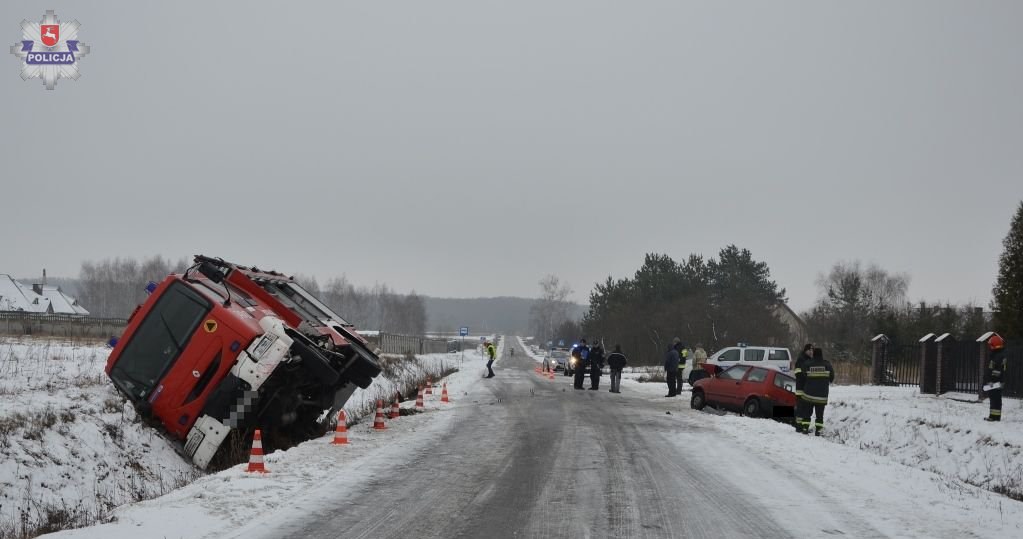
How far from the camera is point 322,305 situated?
15.2 m

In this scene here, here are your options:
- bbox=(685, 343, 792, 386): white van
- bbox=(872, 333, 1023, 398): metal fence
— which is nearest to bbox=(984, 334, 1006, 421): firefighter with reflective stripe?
bbox=(872, 333, 1023, 398): metal fence

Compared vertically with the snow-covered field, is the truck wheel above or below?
above

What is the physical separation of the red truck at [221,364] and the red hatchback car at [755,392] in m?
10.1

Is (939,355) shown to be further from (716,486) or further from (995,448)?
(716,486)

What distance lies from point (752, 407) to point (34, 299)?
84.9 metres

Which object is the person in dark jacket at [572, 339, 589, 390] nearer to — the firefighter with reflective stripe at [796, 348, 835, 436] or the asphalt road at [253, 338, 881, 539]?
the firefighter with reflective stripe at [796, 348, 835, 436]

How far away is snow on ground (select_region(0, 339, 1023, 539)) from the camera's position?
7.74m

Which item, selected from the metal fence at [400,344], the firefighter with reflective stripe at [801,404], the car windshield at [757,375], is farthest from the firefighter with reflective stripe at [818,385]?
the metal fence at [400,344]

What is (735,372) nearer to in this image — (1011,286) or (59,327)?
(1011,286)

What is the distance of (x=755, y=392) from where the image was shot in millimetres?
19297

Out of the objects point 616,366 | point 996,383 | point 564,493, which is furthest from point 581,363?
point 564,493

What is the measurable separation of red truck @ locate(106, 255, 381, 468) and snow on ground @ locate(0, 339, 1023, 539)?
2.80ft

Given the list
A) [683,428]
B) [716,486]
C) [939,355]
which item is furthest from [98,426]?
[939,355]

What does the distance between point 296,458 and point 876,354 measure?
24978 millimetres
